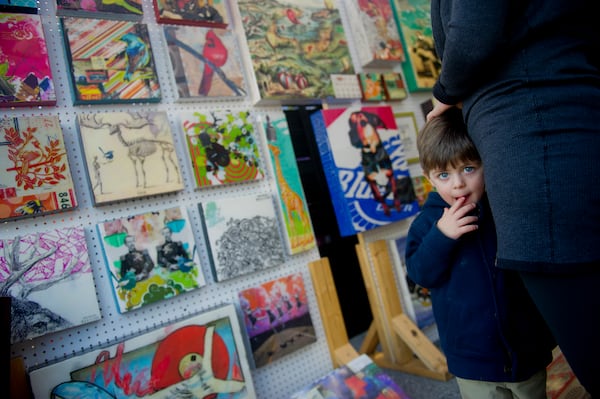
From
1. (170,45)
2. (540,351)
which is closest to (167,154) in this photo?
(170,45)

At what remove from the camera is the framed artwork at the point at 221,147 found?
1.51m

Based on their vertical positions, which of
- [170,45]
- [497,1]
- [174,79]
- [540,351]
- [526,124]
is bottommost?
[540,351]

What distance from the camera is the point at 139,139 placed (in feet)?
4.58

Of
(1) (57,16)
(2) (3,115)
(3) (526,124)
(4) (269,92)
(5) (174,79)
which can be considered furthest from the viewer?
(4) (269,92)

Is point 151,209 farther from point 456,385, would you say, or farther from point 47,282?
point 456,385

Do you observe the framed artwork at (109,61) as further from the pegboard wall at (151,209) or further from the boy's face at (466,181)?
the boy's face at (466,181)

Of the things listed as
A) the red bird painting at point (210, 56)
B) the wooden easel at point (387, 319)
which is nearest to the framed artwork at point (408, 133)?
the wooden easel at point (387, 319)

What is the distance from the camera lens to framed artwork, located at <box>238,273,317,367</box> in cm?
150

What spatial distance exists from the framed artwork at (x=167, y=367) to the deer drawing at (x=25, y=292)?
12 centimetres

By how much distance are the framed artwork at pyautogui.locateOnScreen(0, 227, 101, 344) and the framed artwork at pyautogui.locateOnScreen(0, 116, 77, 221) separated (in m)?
0.09

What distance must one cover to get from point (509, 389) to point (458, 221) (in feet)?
1.45

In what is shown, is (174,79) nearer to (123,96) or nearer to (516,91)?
(123,96)

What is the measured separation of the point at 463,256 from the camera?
2.98 feet

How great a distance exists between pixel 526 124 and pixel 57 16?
160 centimetres
